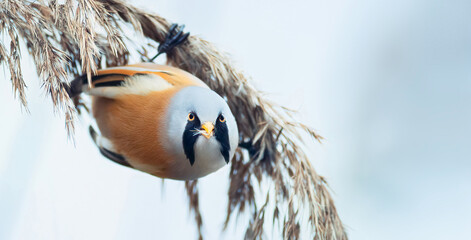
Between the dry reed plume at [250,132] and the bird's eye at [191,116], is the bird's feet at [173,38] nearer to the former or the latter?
the dry reed plume at [250,132]

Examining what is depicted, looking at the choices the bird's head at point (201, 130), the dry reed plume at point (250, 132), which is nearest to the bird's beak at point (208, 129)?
the bird's head at point (201, 130)

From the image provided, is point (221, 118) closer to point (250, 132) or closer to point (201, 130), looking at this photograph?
point (201, 130)

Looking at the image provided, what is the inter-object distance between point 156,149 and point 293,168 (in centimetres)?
16

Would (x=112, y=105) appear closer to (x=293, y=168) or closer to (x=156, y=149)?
(x=156, y=149)

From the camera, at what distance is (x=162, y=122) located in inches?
17.4

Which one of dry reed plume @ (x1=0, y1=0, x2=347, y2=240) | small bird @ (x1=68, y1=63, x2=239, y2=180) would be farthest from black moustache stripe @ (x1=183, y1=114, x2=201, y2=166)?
dry reed plume @ (x1=0, y1=0, x2=347, y2=240)

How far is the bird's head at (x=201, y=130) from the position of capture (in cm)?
42

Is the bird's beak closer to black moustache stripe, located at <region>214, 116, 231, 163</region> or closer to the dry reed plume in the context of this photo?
black moustache stripe, located at <region>214, 116, 231, 163</region>

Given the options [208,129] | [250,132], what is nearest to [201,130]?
[208,129]

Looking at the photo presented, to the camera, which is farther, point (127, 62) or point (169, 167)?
point (127, 62)

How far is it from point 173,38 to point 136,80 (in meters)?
0.08

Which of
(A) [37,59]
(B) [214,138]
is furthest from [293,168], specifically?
(A) [37,59]

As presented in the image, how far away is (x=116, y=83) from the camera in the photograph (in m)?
0.48

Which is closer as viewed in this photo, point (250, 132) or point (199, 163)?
point (199, 163)
